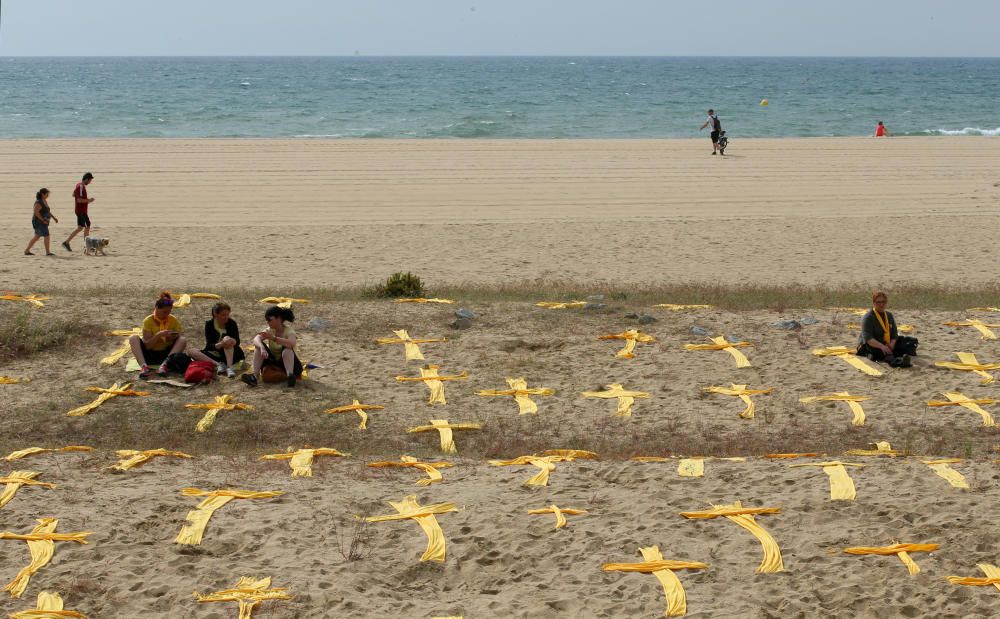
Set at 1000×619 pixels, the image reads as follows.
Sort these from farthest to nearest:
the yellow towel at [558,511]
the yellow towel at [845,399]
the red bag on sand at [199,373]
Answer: the red bag on sand at [199,373] < the yellow towel at [845,399] < the yellow towel at [558,511]

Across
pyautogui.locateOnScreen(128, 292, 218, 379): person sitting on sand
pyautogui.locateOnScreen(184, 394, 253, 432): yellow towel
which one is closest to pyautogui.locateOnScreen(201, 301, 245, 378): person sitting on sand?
pyautogui.locateOnScreen(128, 292, 218, 379): person sitting on sand


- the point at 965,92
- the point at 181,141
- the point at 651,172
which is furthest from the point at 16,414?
the point at 965,92

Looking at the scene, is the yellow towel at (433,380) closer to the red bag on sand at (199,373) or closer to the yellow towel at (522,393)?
the yellow towel at (522,393)

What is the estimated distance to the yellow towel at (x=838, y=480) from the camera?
6.71 m

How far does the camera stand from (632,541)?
20.6 ft

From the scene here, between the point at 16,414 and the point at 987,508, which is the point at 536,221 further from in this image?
the point at 987,508

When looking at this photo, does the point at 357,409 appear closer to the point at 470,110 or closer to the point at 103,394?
the point at 103,394

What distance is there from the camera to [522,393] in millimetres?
9805

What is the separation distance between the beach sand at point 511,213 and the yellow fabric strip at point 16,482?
7300mm

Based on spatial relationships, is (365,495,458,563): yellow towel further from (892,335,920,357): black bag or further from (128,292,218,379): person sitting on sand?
(892,335,920,357): black bag

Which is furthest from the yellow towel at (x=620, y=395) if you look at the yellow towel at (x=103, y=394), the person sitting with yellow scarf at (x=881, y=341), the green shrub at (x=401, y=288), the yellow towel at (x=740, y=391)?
the yellow towel at (x=103, y=394)

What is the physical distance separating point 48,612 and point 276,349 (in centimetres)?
445

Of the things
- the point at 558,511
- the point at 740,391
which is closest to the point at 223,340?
the point at 558,511

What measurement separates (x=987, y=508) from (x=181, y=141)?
2977cm
